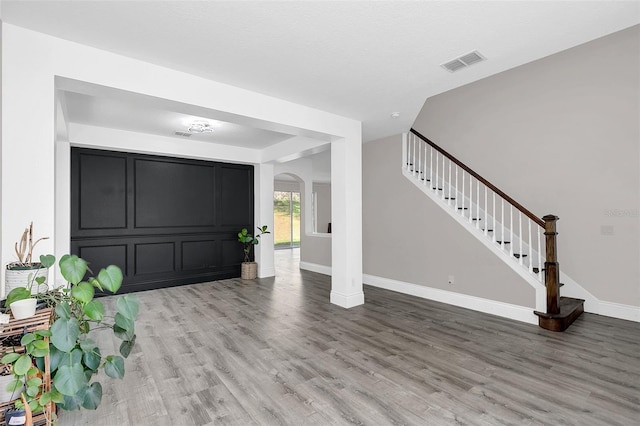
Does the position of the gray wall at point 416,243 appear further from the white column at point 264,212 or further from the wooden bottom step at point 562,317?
the white column at point 264,212

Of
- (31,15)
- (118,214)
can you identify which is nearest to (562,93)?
(31,15)

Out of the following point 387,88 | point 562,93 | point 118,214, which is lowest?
point 118,214

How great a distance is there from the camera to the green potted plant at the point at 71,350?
1576mm

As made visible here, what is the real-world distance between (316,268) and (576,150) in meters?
5.39

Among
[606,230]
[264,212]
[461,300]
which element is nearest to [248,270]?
[264,212]

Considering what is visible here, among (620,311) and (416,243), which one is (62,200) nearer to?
(416,243)

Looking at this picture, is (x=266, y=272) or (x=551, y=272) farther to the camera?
(x=266, y=272)

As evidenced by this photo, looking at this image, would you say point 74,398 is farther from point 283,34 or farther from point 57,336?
point 283,34

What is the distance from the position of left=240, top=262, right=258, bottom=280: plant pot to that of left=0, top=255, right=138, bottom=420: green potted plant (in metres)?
4.91

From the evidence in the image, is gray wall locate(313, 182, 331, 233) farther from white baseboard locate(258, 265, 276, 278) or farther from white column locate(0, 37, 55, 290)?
white column locate(0, 37, 55, 290)

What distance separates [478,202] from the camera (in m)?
4.90

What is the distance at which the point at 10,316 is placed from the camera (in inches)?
69.6

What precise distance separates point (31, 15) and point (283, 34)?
72.2 inches

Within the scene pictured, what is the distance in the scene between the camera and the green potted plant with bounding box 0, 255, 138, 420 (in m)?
1.58
